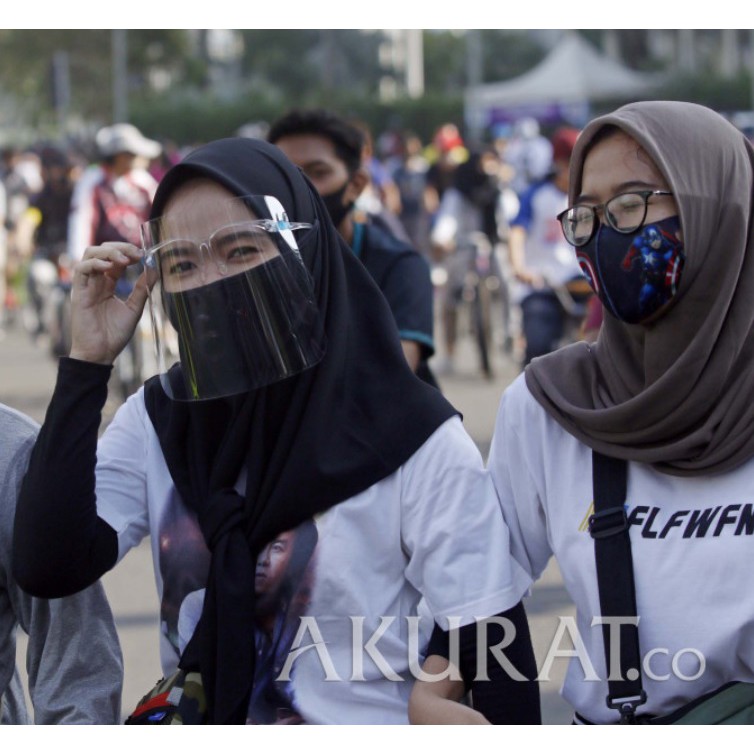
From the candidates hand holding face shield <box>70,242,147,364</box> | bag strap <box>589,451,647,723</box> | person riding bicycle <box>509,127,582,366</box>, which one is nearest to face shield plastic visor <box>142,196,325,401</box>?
hand holding face shield <box>70,242,147,364</box>

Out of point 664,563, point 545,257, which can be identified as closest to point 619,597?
point 664,563

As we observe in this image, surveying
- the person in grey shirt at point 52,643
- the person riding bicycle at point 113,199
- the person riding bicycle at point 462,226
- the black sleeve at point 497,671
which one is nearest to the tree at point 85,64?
the person riding bicycle at point 462,226

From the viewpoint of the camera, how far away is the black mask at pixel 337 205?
A: 5023 millimetres

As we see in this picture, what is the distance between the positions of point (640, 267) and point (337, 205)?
2.67 metres

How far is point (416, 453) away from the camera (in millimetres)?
2492

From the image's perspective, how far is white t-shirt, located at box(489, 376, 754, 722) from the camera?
93.4 inches

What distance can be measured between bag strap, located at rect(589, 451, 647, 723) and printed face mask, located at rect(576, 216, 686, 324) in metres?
0.33

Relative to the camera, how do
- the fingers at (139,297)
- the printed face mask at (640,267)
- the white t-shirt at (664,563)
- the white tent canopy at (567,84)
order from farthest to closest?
1. the white tent canopy at (567,84)
2. the fingers at (139,297)
3. the printed face mask at (640,267)
4. the white t-shirt at (664,563)

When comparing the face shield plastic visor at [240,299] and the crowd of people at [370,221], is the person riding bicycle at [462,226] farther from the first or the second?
the face shield plastic visor at [240,299]

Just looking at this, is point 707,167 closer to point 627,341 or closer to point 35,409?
point 627,341

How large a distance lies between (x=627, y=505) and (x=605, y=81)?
37234 millimetres

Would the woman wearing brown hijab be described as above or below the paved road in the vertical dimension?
above

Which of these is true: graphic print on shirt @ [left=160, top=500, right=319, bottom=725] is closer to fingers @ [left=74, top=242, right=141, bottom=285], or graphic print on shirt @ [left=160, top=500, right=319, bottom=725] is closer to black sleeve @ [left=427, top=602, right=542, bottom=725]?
black sleeve @ [left=427, top=602, right=542, bottom=725]

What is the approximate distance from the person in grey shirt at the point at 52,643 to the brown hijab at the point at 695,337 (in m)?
0.89
